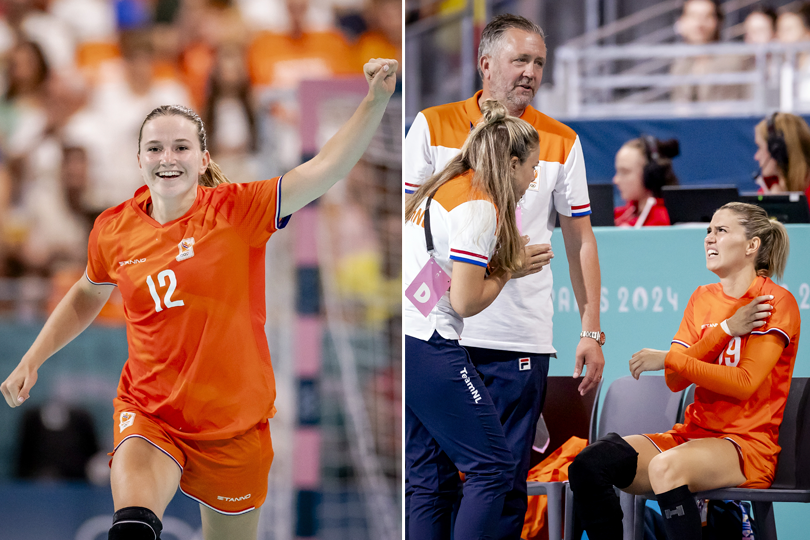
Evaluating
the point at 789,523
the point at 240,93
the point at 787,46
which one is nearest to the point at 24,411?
the point at 240,93

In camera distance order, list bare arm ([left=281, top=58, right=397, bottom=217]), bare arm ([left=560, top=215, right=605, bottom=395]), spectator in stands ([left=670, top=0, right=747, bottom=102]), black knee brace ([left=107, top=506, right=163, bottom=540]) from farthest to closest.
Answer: spectator in stands ([left=670, top=0, right=747, bottom=102])
bare arm ([left=560, top=215, right=605, bottom=395])
bare arm ([left=281, top=58, right=397, bottom=217])
black knee brace ([left=107, top=506, right=163, bottom=540])

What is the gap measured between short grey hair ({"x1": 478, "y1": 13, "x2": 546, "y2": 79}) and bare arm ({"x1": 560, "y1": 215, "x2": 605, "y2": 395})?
2.25 feet

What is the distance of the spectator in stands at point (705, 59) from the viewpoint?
208 inches

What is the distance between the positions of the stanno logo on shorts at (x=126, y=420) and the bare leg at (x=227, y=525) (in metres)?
0.36

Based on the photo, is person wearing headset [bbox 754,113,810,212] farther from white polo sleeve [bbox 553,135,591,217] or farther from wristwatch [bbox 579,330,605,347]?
wristwatch [bbox 579,330,605,347]

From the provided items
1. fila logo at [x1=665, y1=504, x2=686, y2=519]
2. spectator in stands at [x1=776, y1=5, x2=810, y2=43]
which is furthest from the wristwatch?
spectator in stands at [x1=776, y1=5, x2=810, y2=43]

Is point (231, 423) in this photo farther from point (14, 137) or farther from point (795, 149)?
point (795, 149)

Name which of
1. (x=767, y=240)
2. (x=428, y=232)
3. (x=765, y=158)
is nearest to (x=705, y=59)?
(x=765, y=158)

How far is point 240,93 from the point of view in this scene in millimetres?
2916

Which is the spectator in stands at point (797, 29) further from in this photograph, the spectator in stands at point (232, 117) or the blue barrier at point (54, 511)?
the blue barrier at point (54, 511)

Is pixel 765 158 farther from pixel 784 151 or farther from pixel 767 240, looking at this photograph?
pixel 767 240

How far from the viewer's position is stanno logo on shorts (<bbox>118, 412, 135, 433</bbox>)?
236 centimetres

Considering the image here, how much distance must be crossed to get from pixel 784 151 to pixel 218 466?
2.95 meters

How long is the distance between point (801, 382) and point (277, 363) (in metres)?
1.89
